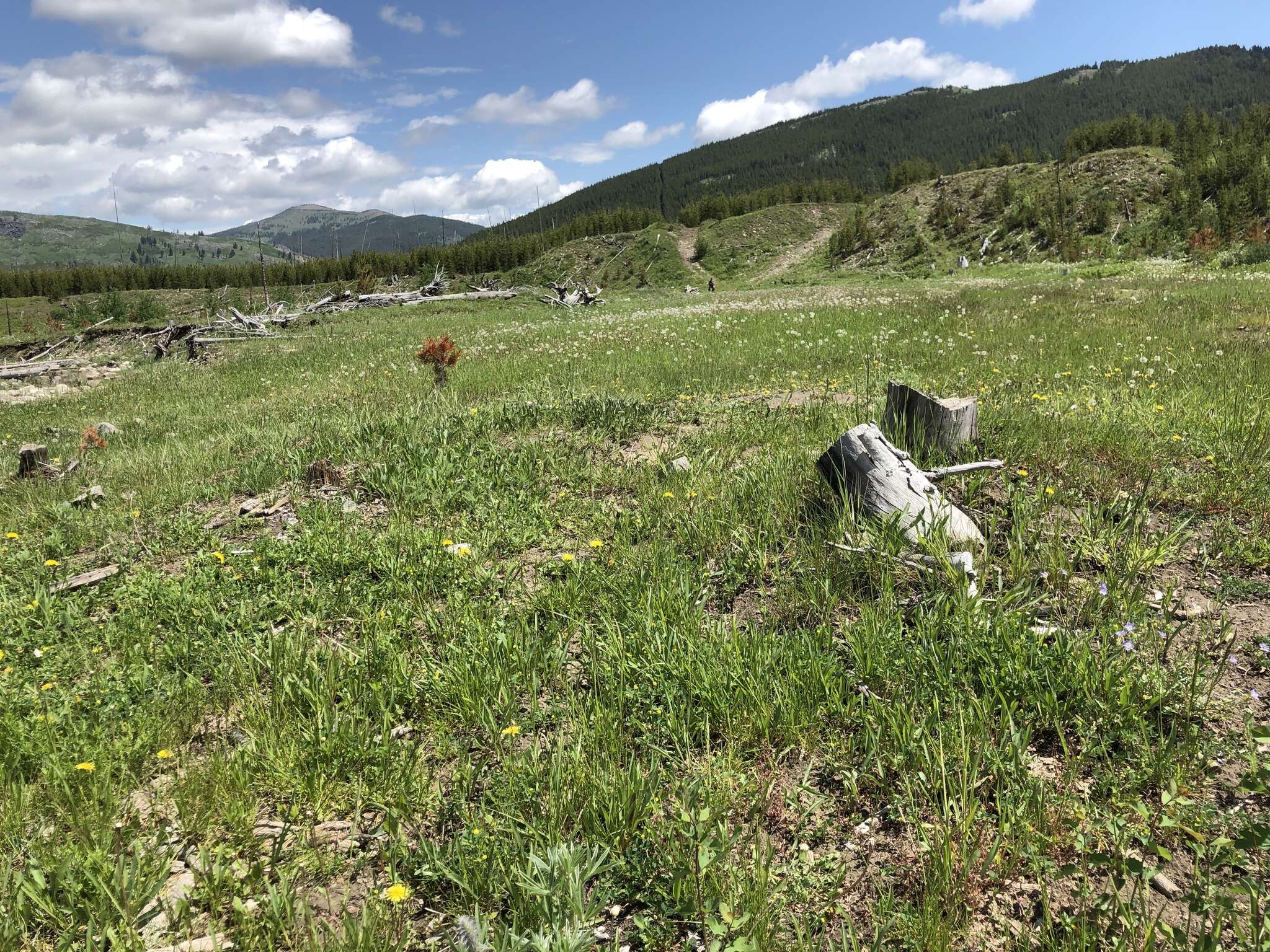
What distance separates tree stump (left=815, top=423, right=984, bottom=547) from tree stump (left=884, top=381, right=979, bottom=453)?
36.1 inches

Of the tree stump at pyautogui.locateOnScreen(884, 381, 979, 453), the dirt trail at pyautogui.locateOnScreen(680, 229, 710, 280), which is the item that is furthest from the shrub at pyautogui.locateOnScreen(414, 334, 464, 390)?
the dirt trail at pyautogui.locateOnScreen(680, 229, 710, 280)

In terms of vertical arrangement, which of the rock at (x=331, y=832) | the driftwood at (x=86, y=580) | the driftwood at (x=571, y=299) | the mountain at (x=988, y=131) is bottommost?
the rock at (x=331, y=832)

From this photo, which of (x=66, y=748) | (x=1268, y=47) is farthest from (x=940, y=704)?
(x=1268, y=47)

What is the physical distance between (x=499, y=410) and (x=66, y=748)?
5861mm

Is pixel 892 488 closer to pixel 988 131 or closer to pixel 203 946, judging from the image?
pixel 203 946

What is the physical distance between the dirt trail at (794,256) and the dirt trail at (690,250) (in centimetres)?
532

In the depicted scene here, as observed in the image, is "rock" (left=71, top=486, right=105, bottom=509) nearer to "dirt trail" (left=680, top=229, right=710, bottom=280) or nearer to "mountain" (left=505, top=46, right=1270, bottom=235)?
"dirt trail" (left=680, top=229, right=710, bottom=280)

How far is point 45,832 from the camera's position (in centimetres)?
256

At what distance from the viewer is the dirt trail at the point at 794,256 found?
51.4m

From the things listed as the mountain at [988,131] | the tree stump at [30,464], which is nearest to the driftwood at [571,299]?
the tree stump at [30,464]

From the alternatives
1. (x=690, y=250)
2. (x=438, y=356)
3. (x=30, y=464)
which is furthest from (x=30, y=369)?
(x=690, y=250)

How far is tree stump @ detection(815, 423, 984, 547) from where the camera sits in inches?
166

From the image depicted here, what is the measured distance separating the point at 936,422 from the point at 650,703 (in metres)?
3.81

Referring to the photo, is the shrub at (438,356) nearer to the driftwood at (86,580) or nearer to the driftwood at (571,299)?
the driftwood at (86,580)
